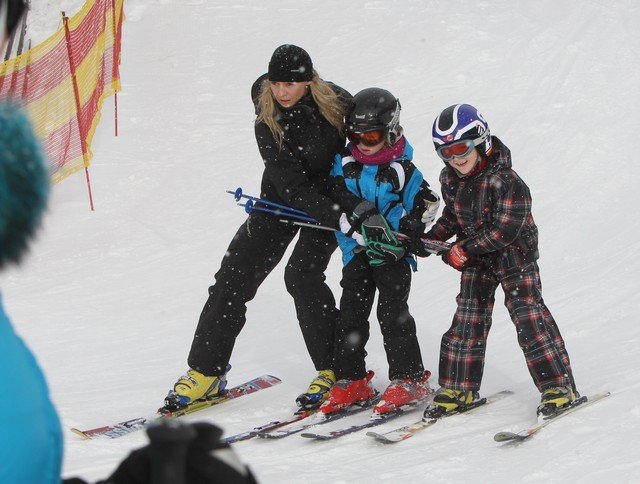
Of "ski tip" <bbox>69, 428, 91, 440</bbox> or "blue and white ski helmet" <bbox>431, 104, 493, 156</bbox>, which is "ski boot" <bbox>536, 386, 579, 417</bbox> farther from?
"ski tip" <bbox>69, 428, 91, 440</bbox>

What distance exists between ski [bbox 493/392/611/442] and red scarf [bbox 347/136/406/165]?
1.57m

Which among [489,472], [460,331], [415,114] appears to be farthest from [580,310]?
[415,114]

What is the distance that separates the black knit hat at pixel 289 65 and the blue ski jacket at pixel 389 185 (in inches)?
21.5

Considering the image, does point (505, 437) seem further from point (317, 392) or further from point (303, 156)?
point (303, 156)

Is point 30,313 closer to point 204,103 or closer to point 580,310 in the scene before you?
point 580,310

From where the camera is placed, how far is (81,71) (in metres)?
10.3

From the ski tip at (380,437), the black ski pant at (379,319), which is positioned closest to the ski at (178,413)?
the black ski pant at (379,319)

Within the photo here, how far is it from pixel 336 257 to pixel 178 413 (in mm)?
3426

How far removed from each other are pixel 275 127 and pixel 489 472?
2193 mm

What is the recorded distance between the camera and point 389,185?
17.4 ft

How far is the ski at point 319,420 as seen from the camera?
17.0 ft

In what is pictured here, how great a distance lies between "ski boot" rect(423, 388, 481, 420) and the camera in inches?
205

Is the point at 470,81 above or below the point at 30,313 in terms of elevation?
above

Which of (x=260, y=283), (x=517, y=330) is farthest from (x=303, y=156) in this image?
(x=517, y=330)
